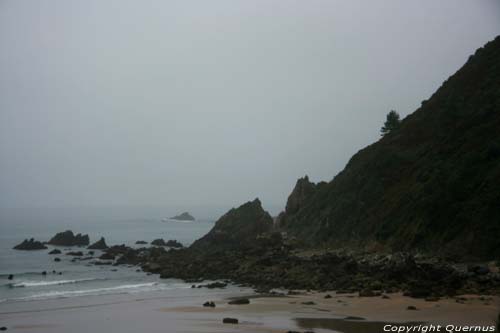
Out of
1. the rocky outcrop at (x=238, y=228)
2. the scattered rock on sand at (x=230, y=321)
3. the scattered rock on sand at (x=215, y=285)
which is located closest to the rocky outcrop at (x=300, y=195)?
the rocky outcrop at (x=238, y=228)

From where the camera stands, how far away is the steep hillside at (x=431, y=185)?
37219mm

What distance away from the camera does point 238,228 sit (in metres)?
75.8

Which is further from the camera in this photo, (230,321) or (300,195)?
(300,195)

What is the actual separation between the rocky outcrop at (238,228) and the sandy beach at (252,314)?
1387 inches

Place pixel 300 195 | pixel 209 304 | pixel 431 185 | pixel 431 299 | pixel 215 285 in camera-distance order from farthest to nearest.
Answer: pixel 300 195 → pixel 431 185 → pixel 215 285 → pixel 209 304 → pixel 431 299

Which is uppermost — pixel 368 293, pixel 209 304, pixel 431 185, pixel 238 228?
pixel 431 185

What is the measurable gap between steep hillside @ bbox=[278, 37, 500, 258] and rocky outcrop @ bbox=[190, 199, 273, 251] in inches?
159

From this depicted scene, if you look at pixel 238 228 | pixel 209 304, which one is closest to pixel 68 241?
pixel 238 228

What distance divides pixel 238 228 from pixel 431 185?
37593mm

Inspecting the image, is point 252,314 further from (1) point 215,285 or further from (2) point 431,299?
(1) point 215,285

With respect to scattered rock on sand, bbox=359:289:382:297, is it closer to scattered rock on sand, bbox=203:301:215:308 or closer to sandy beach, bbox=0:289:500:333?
sandy beach, bbox=0:289:500:333

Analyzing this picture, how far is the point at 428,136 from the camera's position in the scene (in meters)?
57.3

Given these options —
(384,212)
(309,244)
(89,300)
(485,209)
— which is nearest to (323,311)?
(485,209)

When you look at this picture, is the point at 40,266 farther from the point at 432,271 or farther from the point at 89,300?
the point at 432,271
